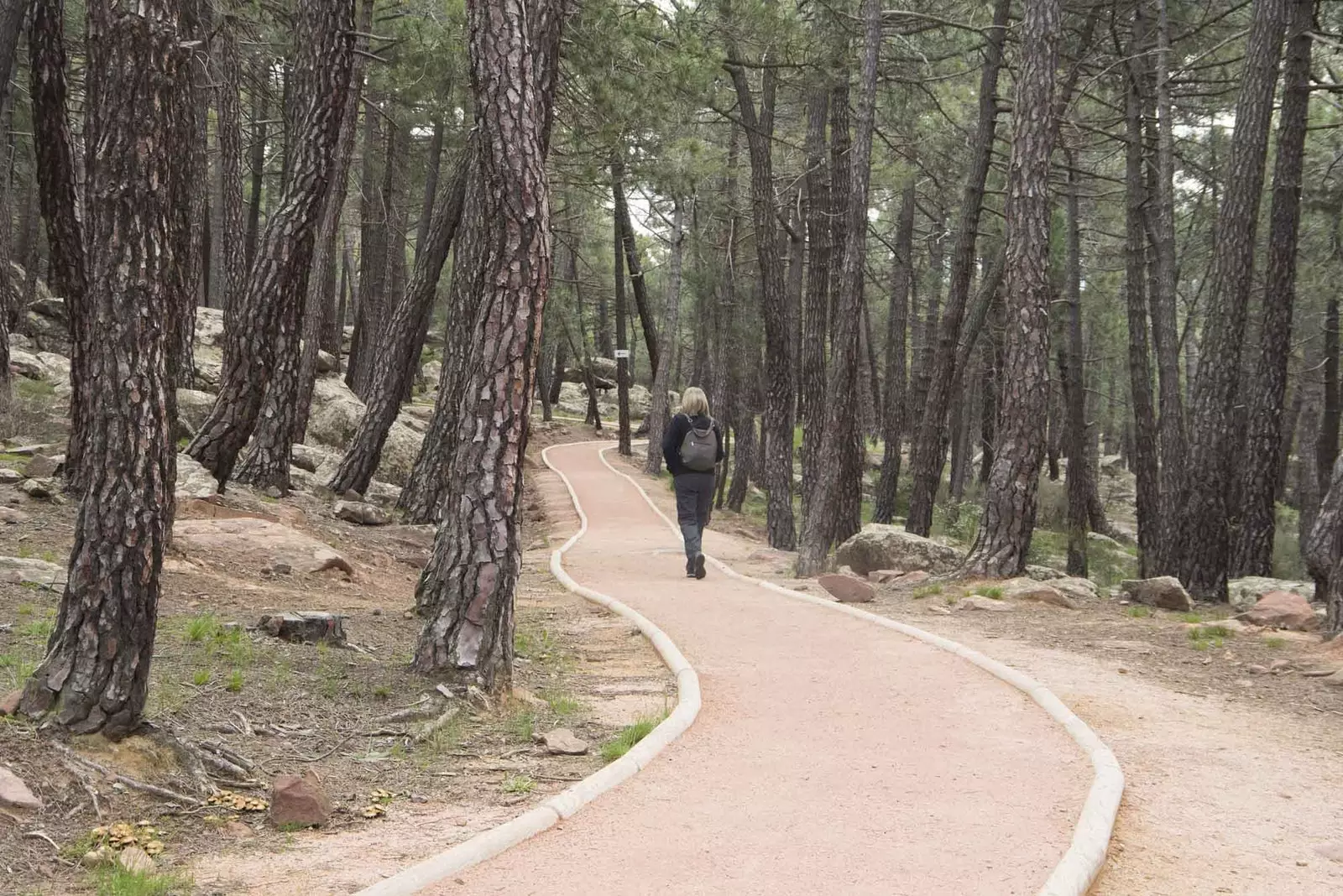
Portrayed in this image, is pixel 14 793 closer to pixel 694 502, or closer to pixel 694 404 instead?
pixel 694 502

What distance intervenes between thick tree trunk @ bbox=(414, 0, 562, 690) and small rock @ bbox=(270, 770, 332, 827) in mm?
2020

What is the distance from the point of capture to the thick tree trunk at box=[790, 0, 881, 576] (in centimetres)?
1252

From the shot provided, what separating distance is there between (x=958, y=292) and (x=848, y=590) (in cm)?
773

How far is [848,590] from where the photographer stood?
36.1ft

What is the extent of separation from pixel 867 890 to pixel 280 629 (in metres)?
4.69

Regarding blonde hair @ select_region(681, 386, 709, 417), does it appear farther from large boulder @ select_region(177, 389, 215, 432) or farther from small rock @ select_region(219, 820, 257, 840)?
small rock @ select_region(219, 820, 257, 840)

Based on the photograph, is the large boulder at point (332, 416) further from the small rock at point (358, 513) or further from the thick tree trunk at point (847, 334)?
the thick tree trunk at point (847, 334)

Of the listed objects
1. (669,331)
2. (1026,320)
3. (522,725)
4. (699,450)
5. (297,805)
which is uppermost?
(669,331)

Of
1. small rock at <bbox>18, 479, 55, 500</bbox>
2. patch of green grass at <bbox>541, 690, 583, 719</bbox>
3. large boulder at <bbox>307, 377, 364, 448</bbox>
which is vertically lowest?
patch of green grass at <bbox>541, 690, 583, 719</bbox>

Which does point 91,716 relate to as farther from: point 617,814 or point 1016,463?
A: point 1016,463

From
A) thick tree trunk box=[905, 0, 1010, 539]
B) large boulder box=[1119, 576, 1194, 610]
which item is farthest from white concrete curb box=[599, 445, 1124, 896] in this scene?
thick tree trunk box=[905, 0, 1010, 539]

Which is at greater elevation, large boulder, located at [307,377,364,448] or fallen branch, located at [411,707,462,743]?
large boulder, located at [307,377,364,448]

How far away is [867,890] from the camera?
3.88 m

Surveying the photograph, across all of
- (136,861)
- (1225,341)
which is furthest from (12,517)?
(1225,341)
